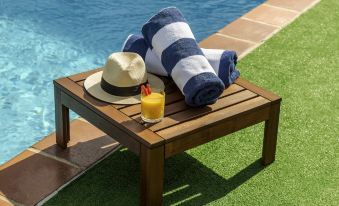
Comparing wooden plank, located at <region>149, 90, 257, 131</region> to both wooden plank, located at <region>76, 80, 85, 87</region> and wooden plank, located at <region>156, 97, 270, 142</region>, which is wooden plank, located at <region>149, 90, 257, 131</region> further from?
wooden plank, located at <region>76, 80, 85, 87</region>

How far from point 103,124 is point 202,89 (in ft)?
1.98

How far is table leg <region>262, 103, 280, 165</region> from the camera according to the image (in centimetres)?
411

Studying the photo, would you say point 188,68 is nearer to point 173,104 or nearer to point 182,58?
point 182,58

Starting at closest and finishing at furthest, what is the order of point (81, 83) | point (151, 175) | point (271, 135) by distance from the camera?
1. point (151, 175)
2. point (81, 83)
3. point (271, 135)

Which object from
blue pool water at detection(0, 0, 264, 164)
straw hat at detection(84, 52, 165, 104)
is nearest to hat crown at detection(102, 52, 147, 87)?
straw hat at detection(84, 52, 165, 104)

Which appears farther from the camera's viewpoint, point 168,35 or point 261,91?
point 261,91

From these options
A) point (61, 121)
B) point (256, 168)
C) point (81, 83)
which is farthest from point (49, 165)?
point (256, 168)

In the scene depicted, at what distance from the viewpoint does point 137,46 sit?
4.24 m

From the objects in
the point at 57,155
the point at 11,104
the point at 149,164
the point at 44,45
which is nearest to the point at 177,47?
the point at 149,164

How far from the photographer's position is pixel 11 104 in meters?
5.40

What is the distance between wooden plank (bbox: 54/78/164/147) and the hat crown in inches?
6.2

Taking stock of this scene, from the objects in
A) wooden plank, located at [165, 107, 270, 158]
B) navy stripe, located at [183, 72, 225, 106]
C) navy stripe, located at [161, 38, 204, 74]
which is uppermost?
navy stripe, located at [161, 38, 204, 74]

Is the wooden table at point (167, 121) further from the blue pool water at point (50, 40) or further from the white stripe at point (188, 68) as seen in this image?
the blue pool water at point (50, 40)

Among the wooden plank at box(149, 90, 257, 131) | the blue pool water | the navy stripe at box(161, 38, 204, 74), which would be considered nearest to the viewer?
the wooden plank at box(149, 90, 257, 131)
